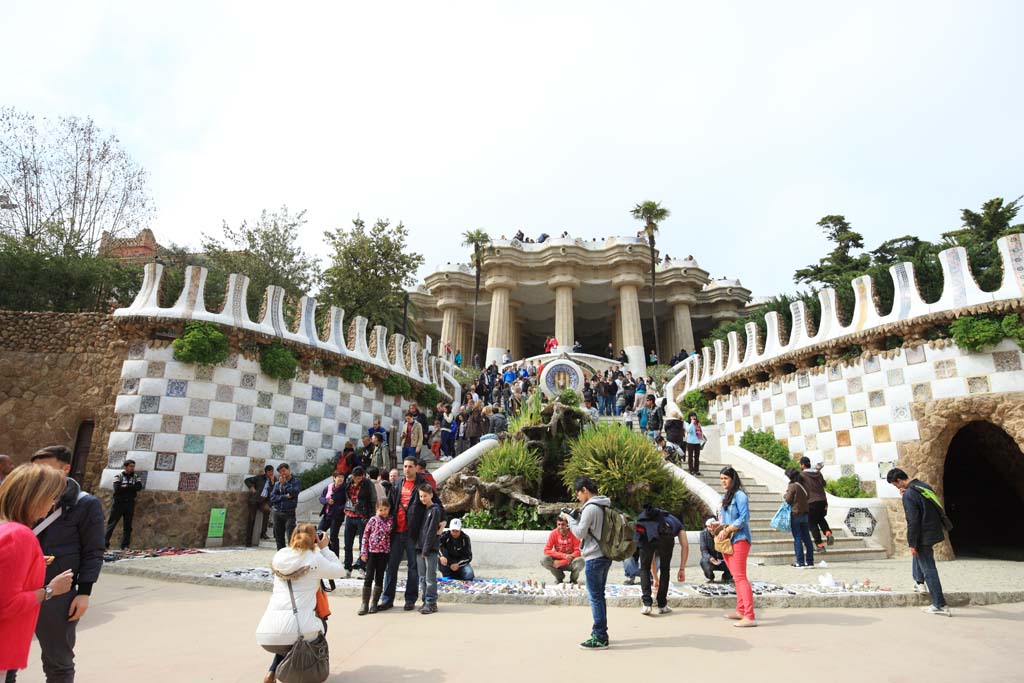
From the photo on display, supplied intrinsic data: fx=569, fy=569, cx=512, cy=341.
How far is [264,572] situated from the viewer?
8539mm

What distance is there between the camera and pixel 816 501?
1002 centimetres

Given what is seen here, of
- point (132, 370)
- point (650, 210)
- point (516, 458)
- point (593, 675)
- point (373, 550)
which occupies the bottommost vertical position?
point (593, 675)

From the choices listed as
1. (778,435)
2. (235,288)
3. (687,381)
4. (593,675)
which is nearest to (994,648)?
(593,675)

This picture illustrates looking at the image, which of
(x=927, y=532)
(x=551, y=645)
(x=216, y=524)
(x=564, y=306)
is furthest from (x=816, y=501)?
(x=564, y=306)

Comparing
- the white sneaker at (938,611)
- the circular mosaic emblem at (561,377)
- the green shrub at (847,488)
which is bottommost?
the white sneaker at (938,611)

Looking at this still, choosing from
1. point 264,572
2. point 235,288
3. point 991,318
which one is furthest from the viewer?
point 235,288

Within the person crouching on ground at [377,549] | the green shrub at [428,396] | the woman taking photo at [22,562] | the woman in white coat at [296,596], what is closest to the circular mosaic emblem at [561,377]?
the green shrub at [428,396]

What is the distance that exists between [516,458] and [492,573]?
9.54 feet

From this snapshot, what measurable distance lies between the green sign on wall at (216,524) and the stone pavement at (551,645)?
503 centimetres

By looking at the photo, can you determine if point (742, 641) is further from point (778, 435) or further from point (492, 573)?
point (778, 435)

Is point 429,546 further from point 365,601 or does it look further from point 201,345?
point 201,345

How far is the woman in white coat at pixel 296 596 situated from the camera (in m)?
3.88

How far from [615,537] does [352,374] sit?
1182 cm

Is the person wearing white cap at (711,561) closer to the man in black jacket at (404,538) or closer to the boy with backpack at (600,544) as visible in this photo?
the boy with backpack at (600,544)
